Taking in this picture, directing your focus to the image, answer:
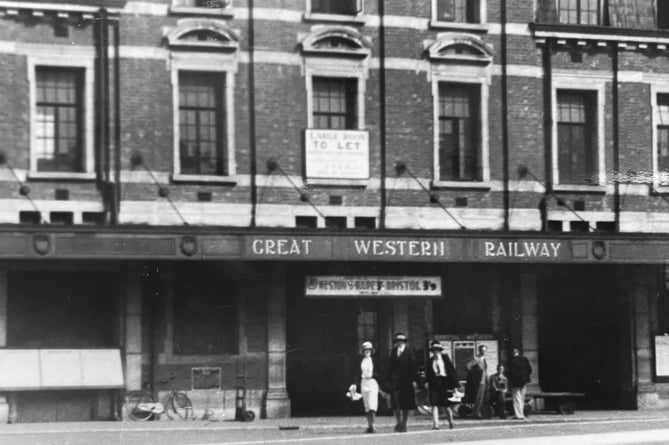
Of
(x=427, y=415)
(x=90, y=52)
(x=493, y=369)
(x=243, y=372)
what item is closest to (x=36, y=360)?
(x=243, y=372)

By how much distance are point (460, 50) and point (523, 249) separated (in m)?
4.44

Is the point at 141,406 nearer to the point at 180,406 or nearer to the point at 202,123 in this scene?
the point at 180,406

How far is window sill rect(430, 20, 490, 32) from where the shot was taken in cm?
2877

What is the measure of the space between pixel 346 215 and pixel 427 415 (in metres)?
4.42

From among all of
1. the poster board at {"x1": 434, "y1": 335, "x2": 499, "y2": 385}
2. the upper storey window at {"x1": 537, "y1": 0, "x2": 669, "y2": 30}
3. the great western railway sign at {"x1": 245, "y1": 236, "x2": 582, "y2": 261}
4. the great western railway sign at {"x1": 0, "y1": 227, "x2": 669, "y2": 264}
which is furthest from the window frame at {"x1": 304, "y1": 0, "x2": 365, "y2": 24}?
the poster board at {"x1": 434, "y1": 335, "x2": 499, "y2": 385}

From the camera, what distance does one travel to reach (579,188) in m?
29.8

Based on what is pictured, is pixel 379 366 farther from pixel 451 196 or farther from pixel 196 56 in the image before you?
pixel 196 56

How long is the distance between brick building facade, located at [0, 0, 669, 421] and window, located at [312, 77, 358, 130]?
Result: 0.05 metres

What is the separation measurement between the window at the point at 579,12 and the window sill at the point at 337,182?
19.9ft

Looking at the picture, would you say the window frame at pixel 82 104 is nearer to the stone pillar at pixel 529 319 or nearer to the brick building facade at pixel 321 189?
the brick building facade at pixel 321 189

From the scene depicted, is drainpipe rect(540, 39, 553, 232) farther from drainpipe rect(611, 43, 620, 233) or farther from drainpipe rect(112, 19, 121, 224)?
drainpipe rect(112, 19, 121, 224)

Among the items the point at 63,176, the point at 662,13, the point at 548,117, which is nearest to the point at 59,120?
the point at 63,176

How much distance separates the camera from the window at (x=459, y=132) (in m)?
29.0

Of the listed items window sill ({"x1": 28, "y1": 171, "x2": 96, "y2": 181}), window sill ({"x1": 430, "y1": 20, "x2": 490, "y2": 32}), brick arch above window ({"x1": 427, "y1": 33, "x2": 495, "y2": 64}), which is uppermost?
window sill ({"x1": 430, "y1": 20, "x2": 490, "y2": 32})
